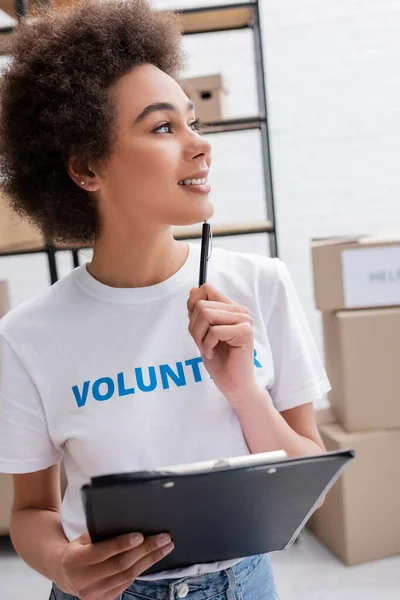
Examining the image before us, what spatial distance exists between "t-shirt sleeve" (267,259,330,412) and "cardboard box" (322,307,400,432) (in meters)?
1.15

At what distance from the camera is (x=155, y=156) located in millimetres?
904

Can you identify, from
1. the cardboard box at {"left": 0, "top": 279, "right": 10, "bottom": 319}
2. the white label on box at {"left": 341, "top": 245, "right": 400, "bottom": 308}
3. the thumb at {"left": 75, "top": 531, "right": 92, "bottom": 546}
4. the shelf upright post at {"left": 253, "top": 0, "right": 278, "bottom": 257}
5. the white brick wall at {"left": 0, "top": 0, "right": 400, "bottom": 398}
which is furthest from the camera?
the white brick wall at {"left": 0, "top": 0, "right": 400, "bottom": 398}

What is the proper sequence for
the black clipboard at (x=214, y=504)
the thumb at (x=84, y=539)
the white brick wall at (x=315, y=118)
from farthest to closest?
the white brick wall at (x=315, y=118), the thumb at (x=84, y=539), the black clipboard at (x=214, y=504)

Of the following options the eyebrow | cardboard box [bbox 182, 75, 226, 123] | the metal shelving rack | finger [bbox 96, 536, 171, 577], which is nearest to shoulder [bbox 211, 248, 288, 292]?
the eyebrow

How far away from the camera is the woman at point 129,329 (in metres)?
0.85

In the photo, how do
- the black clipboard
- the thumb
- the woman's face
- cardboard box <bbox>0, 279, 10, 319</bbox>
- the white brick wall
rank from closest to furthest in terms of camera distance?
the black clipboard → the thumb → the woman's face → cardboard box <bbox>0, 279, 10, 319</bbox> → the white brick wall

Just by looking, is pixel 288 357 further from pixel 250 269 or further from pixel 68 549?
pixel 68 549

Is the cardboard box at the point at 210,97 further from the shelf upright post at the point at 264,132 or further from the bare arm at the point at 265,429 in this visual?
the bare arm at the point at 265,429

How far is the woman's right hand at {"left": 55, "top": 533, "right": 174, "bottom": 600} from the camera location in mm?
704

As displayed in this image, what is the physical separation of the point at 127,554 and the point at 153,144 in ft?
1.66

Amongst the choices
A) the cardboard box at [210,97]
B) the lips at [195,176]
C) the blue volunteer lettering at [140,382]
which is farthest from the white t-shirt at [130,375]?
the cardboard box at [210,97]

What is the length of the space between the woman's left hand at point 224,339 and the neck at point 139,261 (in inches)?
4.5

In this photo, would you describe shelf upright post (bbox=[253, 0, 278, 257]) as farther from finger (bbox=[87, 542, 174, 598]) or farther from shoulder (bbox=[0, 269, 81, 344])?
finger (bbox=[87, 542, 174, 598])

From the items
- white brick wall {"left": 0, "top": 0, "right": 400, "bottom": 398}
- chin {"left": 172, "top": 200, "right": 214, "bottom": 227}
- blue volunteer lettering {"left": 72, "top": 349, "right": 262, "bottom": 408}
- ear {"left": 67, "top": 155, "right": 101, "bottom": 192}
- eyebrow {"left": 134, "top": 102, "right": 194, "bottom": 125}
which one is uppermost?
white brick wall {"left": 0, "top": 0, "right": 400, "bottom": 398}
